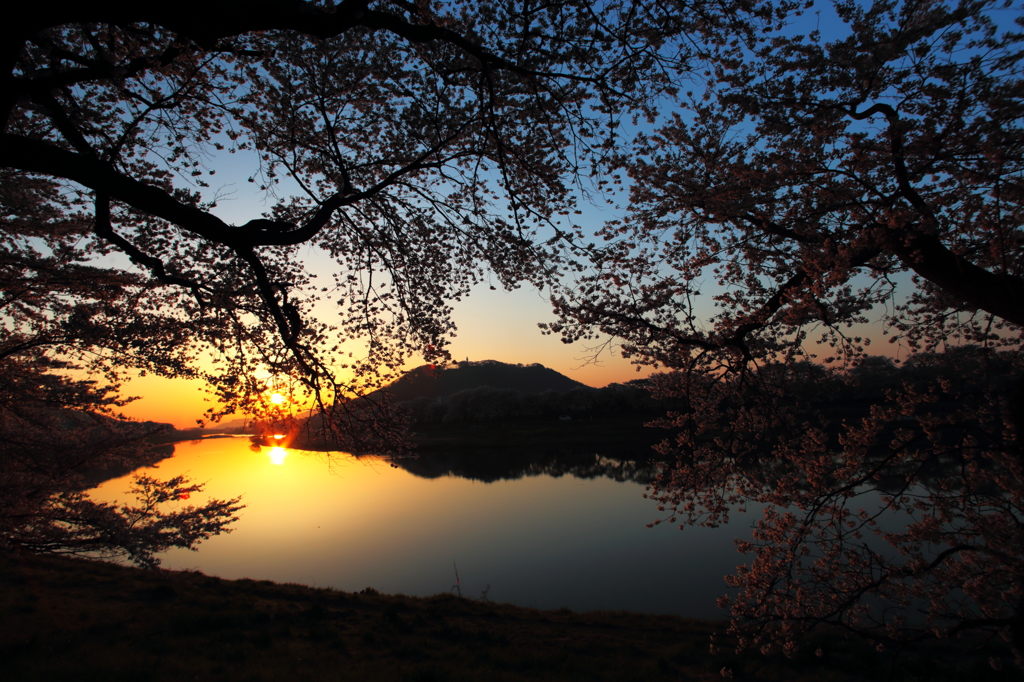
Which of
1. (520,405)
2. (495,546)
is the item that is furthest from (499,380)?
(495,546)

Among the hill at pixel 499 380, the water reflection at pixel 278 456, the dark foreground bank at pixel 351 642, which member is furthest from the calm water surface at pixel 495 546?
the hill at pixel 499 380

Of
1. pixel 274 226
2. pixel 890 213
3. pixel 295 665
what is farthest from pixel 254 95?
pixel 295 665

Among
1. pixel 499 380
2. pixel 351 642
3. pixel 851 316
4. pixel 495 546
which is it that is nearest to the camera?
pixel 851 316

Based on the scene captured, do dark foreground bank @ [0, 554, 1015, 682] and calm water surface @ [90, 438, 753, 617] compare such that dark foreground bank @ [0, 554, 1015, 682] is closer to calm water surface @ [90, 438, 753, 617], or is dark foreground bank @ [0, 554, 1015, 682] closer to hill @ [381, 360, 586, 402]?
calm water surface @ [90, 438, 753, 617]

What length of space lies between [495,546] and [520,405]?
165 feet

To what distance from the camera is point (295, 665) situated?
7.81 metres

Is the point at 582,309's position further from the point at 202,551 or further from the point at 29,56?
the point at 202,551

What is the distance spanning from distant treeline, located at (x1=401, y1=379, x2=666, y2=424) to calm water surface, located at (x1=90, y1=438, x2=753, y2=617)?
33.1 metres

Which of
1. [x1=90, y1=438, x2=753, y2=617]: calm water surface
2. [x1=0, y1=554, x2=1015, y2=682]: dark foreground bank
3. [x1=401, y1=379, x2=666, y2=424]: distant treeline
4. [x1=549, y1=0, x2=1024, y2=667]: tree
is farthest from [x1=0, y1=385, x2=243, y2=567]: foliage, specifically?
[x1=401, y1=379, x2=666, y2=424]: distant treeline

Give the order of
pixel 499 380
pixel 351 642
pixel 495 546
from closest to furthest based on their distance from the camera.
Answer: pixel 351 642, pixel 495 546, pixel 499 380

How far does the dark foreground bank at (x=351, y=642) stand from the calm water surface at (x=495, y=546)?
274 cm

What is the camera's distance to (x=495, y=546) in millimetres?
18969

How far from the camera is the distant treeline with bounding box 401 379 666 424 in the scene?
63.9 m

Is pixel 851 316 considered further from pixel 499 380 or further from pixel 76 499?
pixel 499 380
